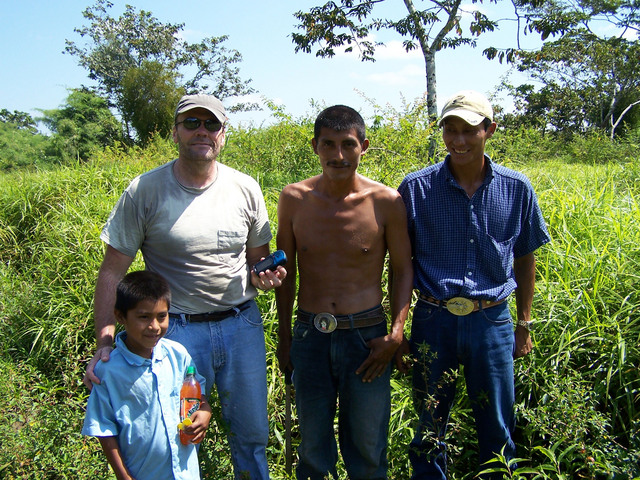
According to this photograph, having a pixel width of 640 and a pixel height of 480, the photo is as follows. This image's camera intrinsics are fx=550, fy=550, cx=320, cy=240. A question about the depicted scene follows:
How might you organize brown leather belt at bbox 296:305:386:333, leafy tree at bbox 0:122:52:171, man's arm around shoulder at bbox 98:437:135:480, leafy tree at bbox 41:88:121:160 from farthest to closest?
leafy tree at bbox 41:88:121:160 → leafy tree at bbox 0:122:52:171 → brown leather belt at bbox 296:305:386:333 → man's arm around shoulder at bbox 98:437:135:480

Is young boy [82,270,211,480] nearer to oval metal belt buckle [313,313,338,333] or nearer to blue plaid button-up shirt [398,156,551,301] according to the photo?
oval metal belt buckle [313,313,338,333]

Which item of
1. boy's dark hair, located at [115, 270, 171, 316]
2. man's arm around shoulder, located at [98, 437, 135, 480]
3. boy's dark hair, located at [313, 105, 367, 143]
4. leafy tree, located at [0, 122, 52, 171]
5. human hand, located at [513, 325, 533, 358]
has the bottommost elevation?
man's arm around shoulder, located at [98, 437, 135, 480]

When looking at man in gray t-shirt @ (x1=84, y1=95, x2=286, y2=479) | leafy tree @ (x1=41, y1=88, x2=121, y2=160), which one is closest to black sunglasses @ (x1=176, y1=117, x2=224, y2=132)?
man in gray t-shirt @ (x1=84, y1=95, x2=286, y2=479)

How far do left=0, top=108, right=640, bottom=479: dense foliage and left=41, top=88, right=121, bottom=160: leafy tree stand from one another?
12950 mm

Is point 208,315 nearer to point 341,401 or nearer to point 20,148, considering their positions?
point 341,401

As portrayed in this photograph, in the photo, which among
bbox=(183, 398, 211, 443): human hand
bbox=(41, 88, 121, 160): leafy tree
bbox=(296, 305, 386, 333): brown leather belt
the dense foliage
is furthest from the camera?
bbox=(41, 88, 121, 160): leafy tree

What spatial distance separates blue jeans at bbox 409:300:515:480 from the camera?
2.52 metres

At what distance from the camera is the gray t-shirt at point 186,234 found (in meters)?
2.46

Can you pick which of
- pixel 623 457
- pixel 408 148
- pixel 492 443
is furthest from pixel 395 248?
pixel 408 148

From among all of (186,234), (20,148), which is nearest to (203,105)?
(186,234)

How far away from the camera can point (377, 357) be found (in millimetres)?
2533

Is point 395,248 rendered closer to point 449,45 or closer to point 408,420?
point 408,420

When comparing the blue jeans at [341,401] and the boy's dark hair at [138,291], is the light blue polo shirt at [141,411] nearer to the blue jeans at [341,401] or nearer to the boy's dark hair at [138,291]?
the boy's dark hair at [138,291]

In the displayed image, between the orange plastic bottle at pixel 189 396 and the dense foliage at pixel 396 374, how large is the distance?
498 millimetres
